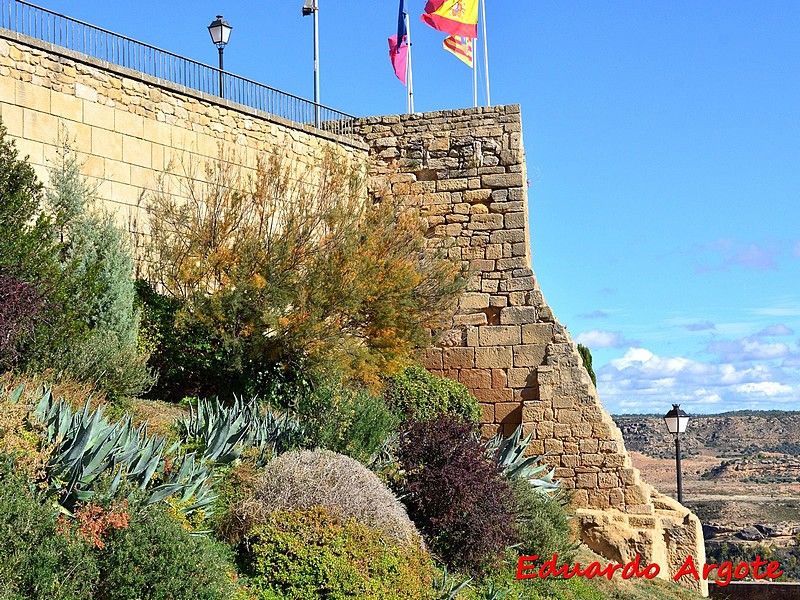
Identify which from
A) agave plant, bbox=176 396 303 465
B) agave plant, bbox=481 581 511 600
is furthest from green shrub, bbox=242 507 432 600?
agave plant, bbox=481 581 511 600

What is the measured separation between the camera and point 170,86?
13.8 meters

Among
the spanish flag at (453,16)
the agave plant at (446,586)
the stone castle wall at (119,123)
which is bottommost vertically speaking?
the agave plant at (446,586)

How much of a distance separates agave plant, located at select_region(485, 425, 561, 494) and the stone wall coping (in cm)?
584

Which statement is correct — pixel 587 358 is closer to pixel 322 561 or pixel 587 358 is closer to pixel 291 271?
pixel 291 271

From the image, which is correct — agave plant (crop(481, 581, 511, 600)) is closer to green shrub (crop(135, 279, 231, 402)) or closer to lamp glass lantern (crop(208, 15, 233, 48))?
green shrub (crop(135, 279, 231, 402))

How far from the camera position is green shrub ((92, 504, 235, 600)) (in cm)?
650

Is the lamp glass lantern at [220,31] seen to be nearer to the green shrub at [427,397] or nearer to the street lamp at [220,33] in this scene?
the street lamp at [220,33]

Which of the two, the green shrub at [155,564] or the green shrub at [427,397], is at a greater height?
the green shrub at [427,397]

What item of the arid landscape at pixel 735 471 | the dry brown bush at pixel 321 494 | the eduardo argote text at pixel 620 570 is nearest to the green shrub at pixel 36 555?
the dry brown bush at pixel 321 494

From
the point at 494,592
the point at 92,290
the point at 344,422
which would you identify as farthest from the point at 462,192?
the point at 494,592

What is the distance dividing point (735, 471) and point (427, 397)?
101 feet

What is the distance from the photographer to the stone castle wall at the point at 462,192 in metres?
12.4

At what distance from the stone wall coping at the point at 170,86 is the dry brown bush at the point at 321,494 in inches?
253

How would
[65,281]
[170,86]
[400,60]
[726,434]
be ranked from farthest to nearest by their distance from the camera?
1. [726,434]
2. [400,60]
3. [170,86]
4. [65,281]
